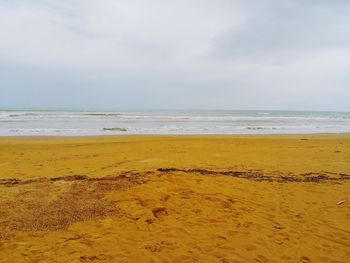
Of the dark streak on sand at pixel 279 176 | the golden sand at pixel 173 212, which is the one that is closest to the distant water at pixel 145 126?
the golden sand at pixel 173 212

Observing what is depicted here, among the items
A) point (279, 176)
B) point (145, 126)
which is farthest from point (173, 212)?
point (145, 126)

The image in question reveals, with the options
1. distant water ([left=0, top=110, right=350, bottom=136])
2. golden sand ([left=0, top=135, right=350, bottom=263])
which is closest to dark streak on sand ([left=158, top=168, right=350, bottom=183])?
golden sand ([left=0, top=135, right=350, bottom=263])

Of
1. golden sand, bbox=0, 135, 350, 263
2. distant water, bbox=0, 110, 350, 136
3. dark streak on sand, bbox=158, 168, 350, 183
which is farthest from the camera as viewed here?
distant water, bbox=0, 110, 350, 136

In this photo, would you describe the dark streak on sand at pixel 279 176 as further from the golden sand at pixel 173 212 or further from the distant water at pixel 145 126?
the distant water at pixel 145 126

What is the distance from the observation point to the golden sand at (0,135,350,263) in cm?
341

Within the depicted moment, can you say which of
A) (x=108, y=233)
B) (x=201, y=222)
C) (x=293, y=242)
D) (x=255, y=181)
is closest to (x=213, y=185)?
(x=255, y=181)

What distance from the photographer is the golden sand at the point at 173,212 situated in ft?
11.2

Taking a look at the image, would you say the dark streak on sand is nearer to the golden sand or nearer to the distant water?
the golden sand

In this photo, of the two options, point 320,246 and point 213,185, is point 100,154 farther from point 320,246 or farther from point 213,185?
point 320,246

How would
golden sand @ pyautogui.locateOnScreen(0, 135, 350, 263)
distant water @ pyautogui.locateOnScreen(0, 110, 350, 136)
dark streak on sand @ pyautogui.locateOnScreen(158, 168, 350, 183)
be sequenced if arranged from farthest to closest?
distant water @ pyautogui.locateOnScreen(0, 110, 350, 136) → dark streak on sand @ pyautogui.locateOnScreen(158, 168, 350, 183) → golden sand @ pyautogui.locateOnScreen(0, 135, 350, 263)

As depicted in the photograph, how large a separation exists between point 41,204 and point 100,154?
568 centimetres

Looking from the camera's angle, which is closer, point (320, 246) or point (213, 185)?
point (320, 246)

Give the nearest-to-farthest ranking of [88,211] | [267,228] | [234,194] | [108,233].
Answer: [108,233] < [267,228] < [88,211] < [234,194]

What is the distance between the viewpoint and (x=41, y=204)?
476cm
